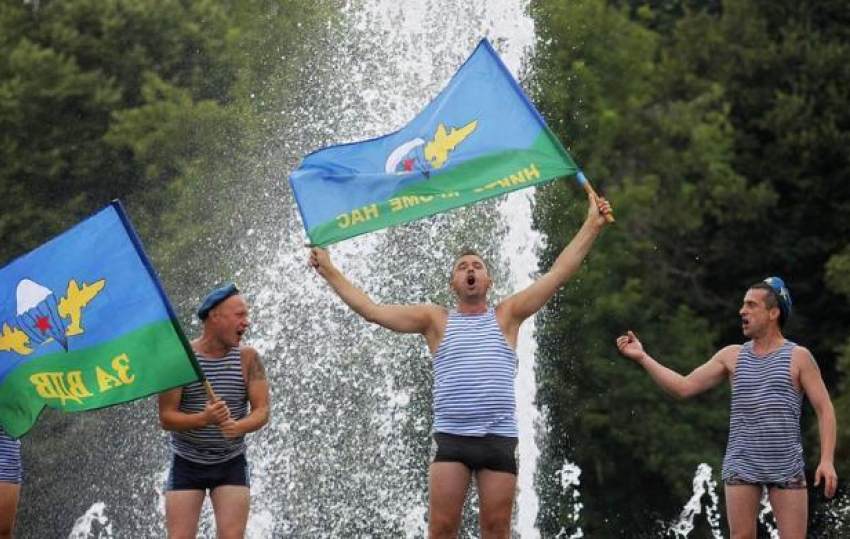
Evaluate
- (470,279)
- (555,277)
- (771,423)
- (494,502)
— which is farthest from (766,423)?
(470,279)

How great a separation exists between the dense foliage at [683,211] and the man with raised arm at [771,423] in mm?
17111

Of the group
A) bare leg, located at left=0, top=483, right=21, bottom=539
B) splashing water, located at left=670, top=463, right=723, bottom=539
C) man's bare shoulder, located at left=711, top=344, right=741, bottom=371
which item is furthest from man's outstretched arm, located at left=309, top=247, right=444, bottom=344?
splashing water, located at left=670, top=463, right=723, bottom=539

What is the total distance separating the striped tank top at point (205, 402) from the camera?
9398 mm

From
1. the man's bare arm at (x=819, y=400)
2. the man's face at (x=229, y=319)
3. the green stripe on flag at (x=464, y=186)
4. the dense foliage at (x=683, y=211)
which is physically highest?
the dense foliage at (x=683, y=211)

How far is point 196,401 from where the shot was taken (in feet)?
30.9

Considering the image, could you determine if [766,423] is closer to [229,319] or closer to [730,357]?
[730,357]

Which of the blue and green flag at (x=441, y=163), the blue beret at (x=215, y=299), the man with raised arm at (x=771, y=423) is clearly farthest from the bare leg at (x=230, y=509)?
the man with raised arm at (x=771, y=423)

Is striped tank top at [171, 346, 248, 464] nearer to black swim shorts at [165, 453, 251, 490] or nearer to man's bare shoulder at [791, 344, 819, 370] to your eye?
black swim shorts at [165, 453, 251, 490]

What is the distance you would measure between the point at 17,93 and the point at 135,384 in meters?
18.3

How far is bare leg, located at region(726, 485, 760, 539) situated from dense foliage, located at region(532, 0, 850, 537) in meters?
17.2

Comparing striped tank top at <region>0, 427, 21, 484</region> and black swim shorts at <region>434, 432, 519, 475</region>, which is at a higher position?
striped tank top at <region>0, 427, 21, 484</region>

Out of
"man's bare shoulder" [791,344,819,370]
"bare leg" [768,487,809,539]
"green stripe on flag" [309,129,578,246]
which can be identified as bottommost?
"bare leg" [768,487,809,539]

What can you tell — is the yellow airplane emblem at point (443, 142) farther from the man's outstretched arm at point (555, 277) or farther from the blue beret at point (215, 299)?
the blue beret at point (215, 299)

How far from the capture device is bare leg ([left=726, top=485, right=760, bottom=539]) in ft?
31.9
